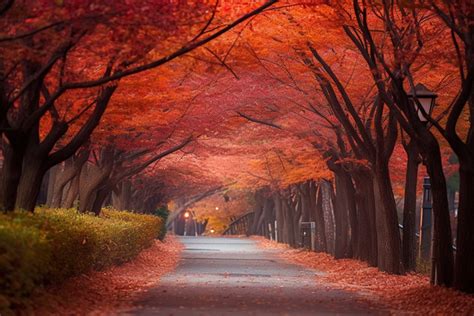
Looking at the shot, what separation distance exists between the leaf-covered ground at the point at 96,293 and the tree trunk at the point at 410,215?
6.95 metres

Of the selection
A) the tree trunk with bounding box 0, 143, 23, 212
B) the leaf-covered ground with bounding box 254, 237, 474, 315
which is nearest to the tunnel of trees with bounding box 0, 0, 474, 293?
the tree trunk with bounding box 0, 143, 23, 212

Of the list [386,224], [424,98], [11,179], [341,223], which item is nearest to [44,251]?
[11,179]

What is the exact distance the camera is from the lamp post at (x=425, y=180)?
20242mm

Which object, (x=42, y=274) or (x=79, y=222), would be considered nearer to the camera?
(x=42, y=274)

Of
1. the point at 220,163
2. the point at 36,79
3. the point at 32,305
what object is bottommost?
the point at 32,305

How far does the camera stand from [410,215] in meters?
27.7

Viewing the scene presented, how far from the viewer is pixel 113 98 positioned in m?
23.7

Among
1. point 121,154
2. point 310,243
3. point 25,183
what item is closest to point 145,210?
point 310,243

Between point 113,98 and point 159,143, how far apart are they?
29.7 ft

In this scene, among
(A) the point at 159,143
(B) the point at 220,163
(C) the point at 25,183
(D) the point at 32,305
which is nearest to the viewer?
(D) the point at 32,305

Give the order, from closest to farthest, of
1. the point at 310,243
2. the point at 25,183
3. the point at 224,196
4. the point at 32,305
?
the point at 32,305, the point at 25,183, the point at 310,243, the point at 224,196

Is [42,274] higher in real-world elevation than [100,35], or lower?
lower

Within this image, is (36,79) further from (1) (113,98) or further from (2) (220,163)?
(2) (220,163)

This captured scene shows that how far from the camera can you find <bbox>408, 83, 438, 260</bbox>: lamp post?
66.4 ft
